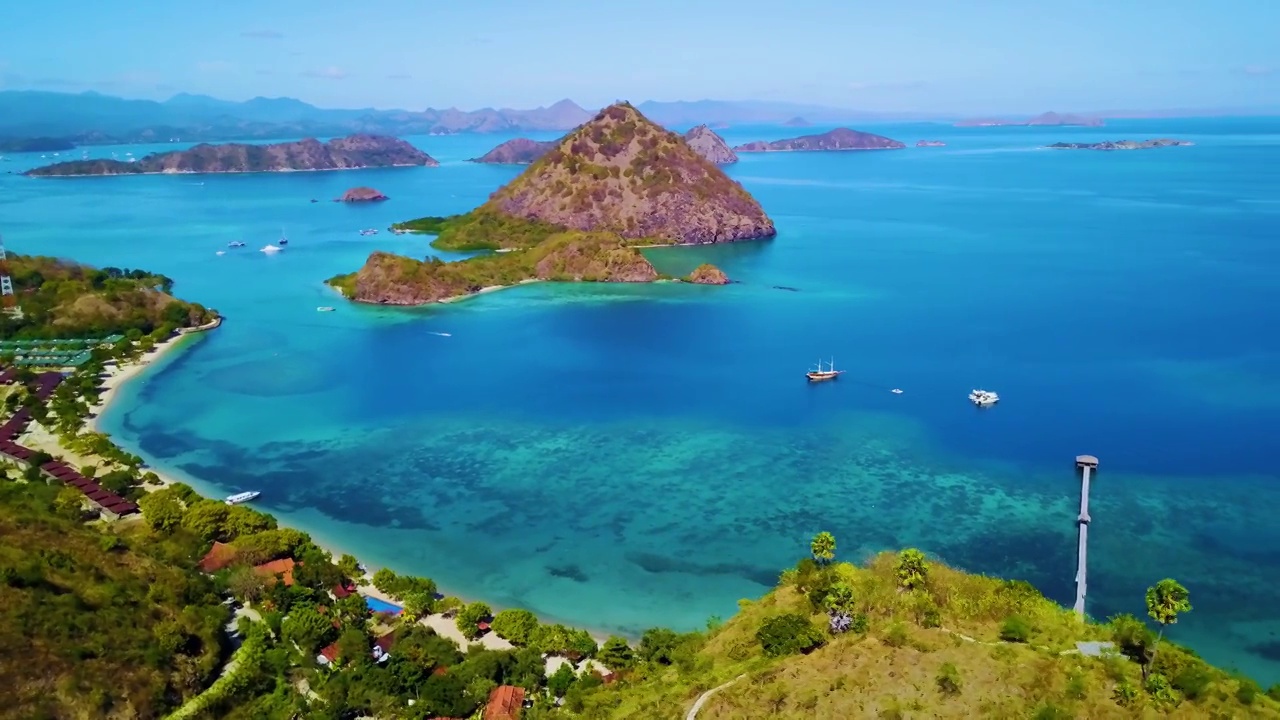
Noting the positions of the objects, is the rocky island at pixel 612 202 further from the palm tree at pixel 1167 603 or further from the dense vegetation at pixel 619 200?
the palm tree at pixel 1167 603

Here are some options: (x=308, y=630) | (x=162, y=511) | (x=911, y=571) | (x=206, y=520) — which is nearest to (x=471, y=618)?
(x=308, y=630)

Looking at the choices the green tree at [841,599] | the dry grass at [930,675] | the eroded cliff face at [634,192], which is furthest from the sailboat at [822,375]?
the eroded cliff face at [634,192]

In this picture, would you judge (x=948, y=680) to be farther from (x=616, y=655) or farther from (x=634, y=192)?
(x=634, y=192)

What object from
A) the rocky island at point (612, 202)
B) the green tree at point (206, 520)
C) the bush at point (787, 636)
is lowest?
the green tree at point (206, 520)

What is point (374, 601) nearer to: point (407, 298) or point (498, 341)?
point (498, 341)

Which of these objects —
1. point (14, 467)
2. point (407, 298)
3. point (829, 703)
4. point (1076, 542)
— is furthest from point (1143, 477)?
point (407, 298)

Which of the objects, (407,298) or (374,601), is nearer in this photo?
(374,601)

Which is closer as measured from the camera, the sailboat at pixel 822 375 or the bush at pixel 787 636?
the bush at pixel 787 636
